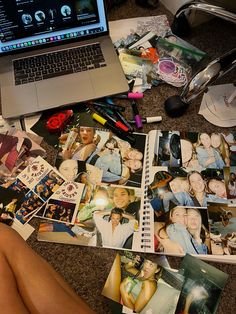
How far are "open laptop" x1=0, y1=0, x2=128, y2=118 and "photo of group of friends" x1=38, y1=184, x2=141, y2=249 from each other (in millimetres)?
292

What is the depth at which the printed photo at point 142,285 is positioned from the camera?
0.69 metres

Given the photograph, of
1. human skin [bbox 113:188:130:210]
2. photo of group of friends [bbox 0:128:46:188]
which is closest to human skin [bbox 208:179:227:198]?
human skin [bbox 113:188:130:210]

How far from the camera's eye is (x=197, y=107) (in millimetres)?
976

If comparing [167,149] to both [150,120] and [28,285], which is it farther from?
[28,285]

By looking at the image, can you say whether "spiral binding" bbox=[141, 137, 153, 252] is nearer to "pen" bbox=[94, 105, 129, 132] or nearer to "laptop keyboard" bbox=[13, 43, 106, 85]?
"pen" bbox=[94, 105, 129, 132]

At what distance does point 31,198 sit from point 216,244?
447mm

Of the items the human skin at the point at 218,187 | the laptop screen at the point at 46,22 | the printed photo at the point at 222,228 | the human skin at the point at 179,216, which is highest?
the laptop screen at the point at 46,22

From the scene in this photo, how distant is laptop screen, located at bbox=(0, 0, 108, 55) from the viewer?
2.95 ft

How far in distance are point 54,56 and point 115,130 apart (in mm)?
294

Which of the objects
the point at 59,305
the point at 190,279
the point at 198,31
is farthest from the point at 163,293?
the point at 198,31

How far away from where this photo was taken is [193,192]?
82 cm

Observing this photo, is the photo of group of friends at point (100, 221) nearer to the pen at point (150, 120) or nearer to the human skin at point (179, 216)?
the human skin at point (179, 216)

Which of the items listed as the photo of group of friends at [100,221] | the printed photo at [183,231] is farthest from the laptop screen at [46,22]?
the printed photo at [183,231]

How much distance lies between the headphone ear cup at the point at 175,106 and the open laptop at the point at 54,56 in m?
0.13
